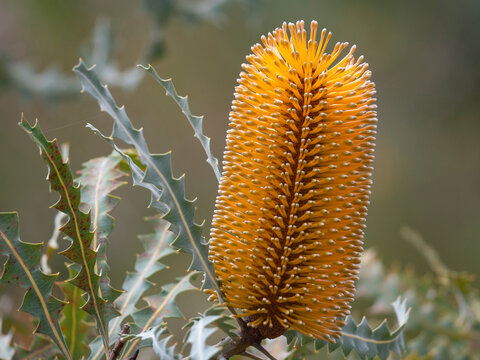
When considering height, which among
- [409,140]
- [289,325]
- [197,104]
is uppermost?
[197,104]

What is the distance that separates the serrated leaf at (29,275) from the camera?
55 centimetres

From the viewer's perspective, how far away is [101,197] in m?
0.70

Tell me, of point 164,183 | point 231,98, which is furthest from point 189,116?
point 231,98

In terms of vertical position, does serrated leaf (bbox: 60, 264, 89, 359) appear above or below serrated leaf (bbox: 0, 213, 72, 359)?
below

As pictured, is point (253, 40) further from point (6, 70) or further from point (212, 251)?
point (212, 251)

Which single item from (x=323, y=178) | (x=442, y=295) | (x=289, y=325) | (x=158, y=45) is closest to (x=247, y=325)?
(x=289, y=325)

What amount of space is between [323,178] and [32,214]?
9.61 feet

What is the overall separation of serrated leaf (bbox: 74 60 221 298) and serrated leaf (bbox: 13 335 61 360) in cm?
29

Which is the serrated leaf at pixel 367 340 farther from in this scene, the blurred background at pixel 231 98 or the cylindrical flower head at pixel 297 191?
the blurred background at pixel 231 98

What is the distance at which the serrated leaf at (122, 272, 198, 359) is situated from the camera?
A: 2.21ft

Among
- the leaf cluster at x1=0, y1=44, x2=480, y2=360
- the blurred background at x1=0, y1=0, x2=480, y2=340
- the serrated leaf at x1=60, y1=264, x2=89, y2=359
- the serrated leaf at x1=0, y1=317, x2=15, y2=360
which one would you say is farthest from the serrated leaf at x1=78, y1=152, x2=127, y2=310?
the blurred background at x1=0, y1=0, x2=480, y2=340

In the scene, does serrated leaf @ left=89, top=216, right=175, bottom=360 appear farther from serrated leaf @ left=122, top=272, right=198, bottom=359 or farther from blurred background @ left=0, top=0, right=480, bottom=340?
blurred background @ left=0, top=0, right=480, bottom=340

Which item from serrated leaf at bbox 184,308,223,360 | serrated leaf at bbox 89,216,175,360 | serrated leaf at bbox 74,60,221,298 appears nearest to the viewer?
serrated leaf at bbox 184,308,223,360

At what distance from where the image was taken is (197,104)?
3582mm
